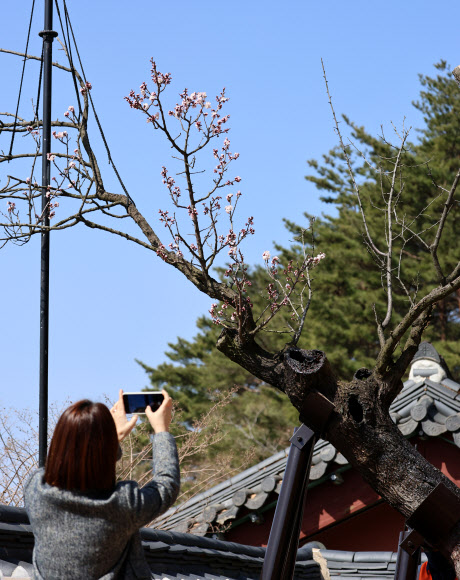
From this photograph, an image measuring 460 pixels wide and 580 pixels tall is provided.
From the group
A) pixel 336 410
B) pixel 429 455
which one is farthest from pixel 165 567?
pixel 429 455

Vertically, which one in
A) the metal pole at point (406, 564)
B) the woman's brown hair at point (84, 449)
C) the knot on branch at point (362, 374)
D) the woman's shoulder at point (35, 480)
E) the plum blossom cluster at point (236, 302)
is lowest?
the metal pole at point (406, 564)

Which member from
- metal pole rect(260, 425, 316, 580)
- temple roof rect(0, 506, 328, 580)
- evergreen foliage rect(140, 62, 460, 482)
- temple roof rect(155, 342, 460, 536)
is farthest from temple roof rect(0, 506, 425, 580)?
evergreen foliage rect(140, 62, 460, 482)

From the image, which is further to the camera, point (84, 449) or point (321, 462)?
point (321, 462)

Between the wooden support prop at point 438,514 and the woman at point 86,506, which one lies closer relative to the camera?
the woman at point 86,506

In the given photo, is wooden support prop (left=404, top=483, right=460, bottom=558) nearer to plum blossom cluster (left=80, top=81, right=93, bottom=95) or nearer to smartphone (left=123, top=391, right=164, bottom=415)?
smartphone (left=123, top=391, right=164, bottom=415)

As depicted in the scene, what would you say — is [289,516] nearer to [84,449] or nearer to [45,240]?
[84,449]

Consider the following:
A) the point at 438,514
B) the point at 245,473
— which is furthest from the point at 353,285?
the point at 438,514

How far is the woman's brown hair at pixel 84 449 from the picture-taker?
2316 mm

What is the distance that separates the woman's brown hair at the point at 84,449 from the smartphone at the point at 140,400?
37 cm

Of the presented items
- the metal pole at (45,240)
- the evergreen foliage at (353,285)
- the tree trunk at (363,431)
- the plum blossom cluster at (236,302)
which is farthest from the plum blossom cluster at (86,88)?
the evergreen foliage at (353,285)

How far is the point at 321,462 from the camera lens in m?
6.83

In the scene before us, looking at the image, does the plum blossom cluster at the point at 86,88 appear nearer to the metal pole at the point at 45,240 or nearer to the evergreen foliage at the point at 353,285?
the metal pole at the point at 45,240

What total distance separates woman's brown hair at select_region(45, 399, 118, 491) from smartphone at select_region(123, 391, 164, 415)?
0.37m

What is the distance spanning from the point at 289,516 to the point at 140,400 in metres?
1.57
